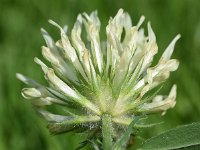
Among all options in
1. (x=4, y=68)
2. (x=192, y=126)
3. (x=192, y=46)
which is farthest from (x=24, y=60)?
(x=192, y=126)

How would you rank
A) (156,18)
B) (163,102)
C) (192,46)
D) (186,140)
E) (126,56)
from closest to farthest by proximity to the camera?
1. (186,140)
2. (126,56)
3. (163,102)
4. (192,46)
5. (156,18)

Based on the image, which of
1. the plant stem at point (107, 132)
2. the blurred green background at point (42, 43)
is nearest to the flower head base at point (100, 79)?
the plant stem at point (107, 132)

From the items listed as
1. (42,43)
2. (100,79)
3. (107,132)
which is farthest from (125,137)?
(42,43)

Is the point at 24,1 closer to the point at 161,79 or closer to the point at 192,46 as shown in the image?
the point at 192,46

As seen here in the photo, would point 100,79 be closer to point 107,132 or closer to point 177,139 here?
point 107,132

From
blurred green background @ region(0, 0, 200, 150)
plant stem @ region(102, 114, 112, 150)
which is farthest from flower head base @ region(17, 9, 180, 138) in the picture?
blurred green background @ region(0, 0, 200, 150)

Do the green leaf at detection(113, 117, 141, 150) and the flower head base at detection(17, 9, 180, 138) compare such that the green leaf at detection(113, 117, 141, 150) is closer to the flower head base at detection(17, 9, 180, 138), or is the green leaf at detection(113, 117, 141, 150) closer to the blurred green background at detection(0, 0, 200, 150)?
the flower head base at detection(17, 9, 180, 138)
